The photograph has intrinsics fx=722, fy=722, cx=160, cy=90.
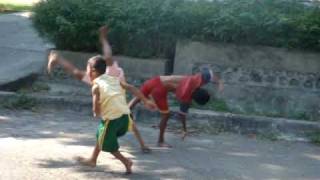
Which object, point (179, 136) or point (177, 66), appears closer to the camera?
point (179, 136)

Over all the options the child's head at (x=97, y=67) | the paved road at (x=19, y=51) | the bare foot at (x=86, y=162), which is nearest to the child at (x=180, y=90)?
the bare foot at (x=86, y=162)

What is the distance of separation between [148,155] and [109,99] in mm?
1074

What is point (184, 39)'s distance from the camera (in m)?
9.50

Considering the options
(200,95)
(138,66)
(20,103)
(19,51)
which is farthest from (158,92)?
(19,51)

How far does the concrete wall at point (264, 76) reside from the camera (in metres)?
9.14

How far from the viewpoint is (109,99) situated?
6.48 metres

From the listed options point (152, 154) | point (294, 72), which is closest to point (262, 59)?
point (294, 72)

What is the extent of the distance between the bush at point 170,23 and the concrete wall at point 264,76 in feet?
0.45

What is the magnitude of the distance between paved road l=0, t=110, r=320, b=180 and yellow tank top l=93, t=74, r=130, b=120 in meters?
0.55

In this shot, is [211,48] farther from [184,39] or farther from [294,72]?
[294,72]

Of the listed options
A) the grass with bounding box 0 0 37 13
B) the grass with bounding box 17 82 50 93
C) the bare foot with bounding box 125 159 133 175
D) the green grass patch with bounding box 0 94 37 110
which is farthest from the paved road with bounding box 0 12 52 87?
the bare foot with bounding box 125 159 133 175

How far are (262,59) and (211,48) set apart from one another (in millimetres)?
671

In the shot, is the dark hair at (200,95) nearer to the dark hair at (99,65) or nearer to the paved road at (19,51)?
the dark hair at (99,65)

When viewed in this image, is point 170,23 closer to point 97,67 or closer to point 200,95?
point 200,95
